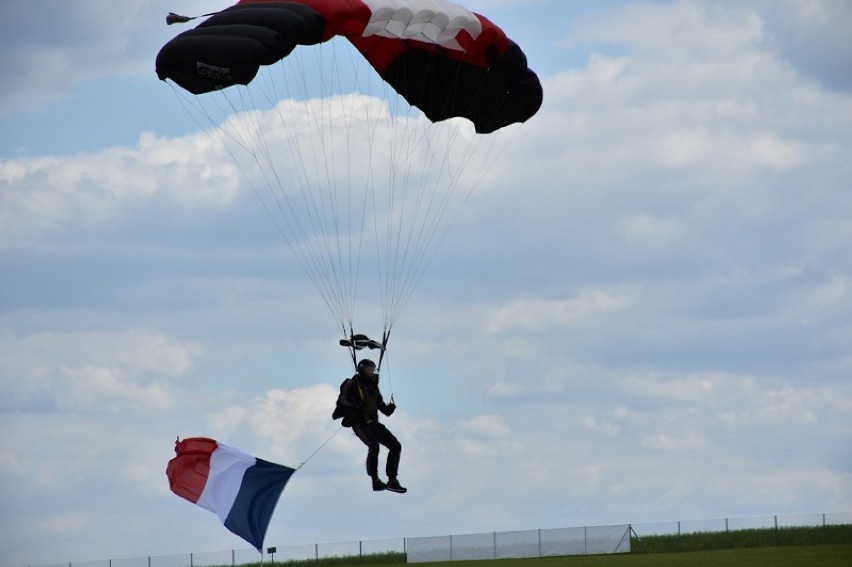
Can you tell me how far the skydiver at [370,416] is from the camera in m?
28.6

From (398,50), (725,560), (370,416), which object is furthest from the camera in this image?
(725,560)

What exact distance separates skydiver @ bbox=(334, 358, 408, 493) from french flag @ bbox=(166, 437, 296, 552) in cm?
445

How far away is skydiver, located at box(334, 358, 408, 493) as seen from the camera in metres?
28.6

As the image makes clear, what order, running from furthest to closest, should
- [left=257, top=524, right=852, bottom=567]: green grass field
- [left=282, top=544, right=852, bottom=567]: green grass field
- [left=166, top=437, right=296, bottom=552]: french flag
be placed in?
[left=257, top=524, right=852, bottom=567]: green grass field
[left=282, top=544, right=852, bottom=567]: green grass field
[left=166, top=437, right=296, bottom=552]: french flag

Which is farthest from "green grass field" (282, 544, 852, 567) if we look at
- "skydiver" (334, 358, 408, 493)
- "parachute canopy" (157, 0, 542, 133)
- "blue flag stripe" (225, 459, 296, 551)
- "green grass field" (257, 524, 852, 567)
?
"parachute canopy" (157, 0, 542, 133)

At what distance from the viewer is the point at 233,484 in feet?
110

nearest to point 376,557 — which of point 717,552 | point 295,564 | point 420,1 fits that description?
point 295,564

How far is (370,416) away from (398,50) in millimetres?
8466

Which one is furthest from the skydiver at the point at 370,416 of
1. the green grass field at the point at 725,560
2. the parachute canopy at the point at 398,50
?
the green grass field at the point at 725,560

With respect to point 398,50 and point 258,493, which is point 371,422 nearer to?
point 258,493

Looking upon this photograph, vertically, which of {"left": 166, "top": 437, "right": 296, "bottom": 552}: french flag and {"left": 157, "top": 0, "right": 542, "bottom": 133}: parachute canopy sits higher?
{"left": 157, "top": 0, "right": 542, "bottom": 133}: parachute canopy

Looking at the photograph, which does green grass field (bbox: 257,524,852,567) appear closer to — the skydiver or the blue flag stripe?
the blue flag stripe

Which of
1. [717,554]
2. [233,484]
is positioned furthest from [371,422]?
[717,554]

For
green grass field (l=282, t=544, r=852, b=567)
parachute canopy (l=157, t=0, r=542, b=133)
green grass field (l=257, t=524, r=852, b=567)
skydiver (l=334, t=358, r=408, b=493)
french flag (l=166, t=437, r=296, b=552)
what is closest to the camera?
skydiver (l=334, t=358, r=408, b=493)
